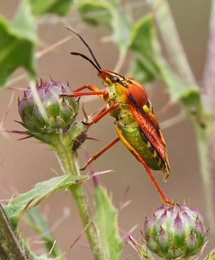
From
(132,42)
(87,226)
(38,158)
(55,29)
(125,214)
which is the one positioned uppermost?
(55,29)

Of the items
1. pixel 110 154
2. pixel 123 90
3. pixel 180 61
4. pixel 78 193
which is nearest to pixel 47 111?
pixel 78 193

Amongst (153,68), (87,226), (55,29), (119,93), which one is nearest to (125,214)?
(55,29)

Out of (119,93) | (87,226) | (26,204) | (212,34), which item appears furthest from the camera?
(212,34)

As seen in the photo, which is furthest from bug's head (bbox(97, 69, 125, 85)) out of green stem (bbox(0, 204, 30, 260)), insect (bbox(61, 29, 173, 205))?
green stem (bbox(0, 204, 30, 260))

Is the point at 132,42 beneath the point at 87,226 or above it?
→ above

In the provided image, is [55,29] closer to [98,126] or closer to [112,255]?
[98,126]

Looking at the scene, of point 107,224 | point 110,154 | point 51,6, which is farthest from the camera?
point 110,154

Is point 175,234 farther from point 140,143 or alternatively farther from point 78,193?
point 140,143

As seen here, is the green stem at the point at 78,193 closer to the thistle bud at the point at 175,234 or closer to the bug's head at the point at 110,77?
the thistle bud at the point at 175,234
